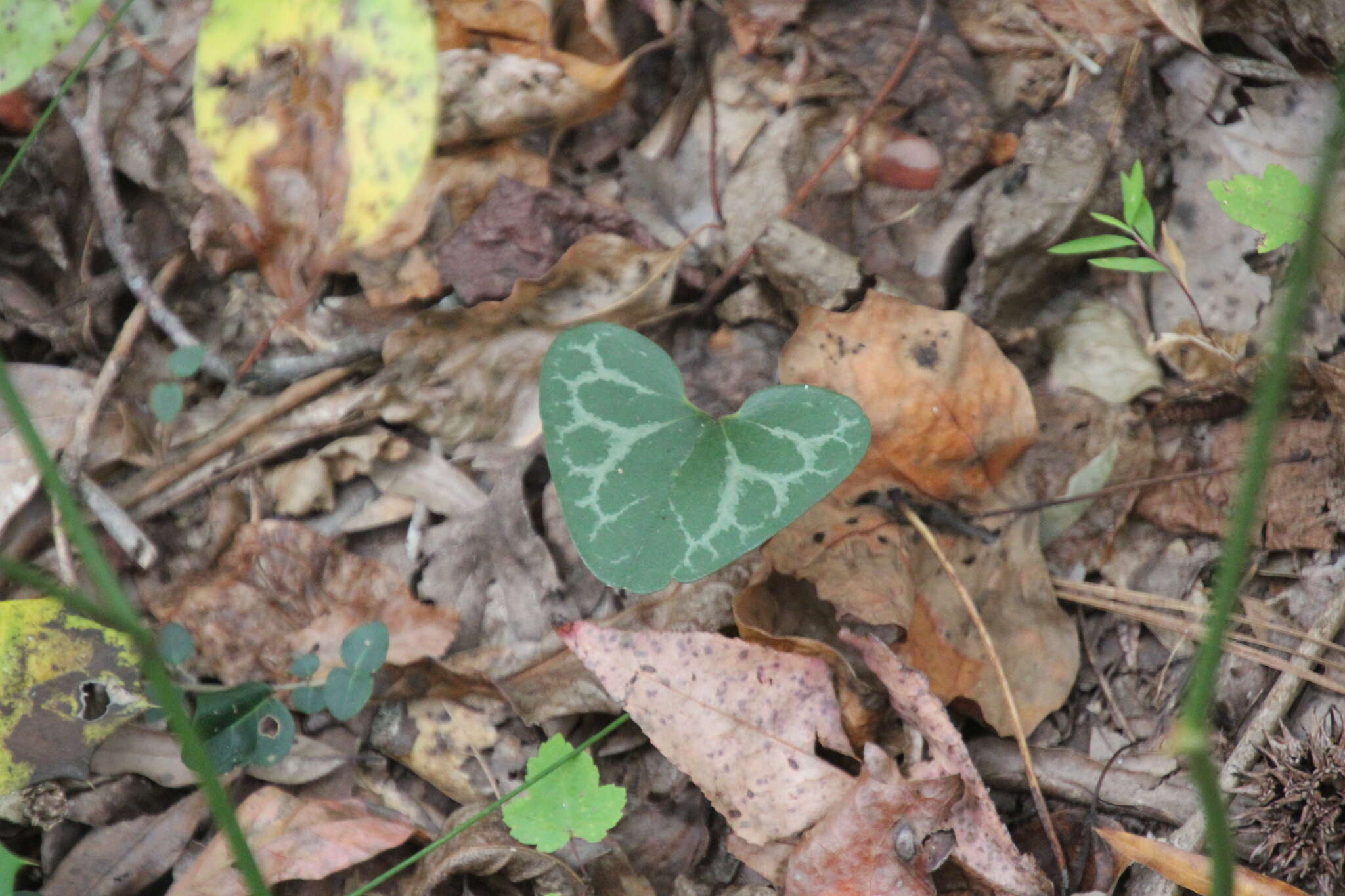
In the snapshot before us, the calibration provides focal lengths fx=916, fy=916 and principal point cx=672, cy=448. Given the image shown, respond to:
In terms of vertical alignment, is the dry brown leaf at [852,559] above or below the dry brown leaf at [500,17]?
below

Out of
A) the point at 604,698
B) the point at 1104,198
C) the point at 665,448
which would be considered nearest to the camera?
the point at 665,448

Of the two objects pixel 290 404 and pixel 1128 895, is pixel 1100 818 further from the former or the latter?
pixel 290 404

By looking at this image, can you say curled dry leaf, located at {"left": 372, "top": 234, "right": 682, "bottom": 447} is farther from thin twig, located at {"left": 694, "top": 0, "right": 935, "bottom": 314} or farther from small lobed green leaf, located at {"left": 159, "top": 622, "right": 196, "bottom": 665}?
small lobed green leaf, located at {"left": 159, "top": 622, "right": 196, "bottom": 665}

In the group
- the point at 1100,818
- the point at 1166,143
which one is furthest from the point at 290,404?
the point at 1166,143

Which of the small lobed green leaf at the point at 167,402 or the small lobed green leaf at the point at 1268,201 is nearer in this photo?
the small lobed green leaf at the point at 1268,201

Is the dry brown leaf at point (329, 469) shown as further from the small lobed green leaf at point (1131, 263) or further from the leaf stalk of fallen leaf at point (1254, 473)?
the leaf stalk of fallen leaf at point (1254, 473)

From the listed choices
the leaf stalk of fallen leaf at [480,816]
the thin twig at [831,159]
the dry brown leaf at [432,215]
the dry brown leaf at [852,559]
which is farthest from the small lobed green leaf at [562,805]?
the dry brown leaf at [432,215]
